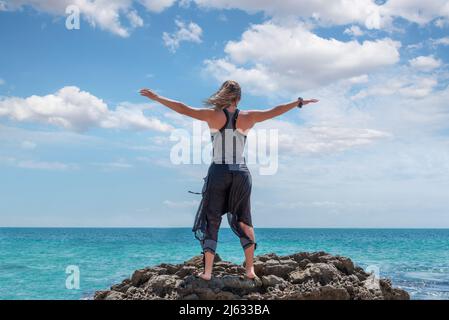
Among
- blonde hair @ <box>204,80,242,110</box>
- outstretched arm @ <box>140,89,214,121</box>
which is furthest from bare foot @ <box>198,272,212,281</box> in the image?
blonde hair @ <box>204,80,242,110</box>

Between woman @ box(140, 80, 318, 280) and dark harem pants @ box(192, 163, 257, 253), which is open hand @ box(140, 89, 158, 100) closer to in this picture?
woman @ box(140, 80, 318, 280)

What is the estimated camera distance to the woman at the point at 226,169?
582 cm

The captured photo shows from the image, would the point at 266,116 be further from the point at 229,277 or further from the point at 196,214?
the point at 229,277

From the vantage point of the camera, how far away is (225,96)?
5.84m

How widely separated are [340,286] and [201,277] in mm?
1642

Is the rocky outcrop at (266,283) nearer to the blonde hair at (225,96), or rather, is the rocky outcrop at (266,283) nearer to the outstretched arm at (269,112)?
the outstretched arm at (269,112)

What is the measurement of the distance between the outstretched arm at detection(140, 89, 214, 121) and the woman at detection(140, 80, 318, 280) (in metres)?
0.01

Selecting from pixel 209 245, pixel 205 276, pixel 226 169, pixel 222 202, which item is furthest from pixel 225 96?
pixel 205 276

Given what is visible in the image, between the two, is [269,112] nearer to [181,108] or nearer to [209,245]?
[181,108]

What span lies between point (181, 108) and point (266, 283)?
231 cm

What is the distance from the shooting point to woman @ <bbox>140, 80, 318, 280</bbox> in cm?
582

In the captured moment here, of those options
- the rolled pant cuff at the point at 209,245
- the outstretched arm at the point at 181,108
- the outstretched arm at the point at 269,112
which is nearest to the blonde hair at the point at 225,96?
the outstretched arm at the point at 181,108
